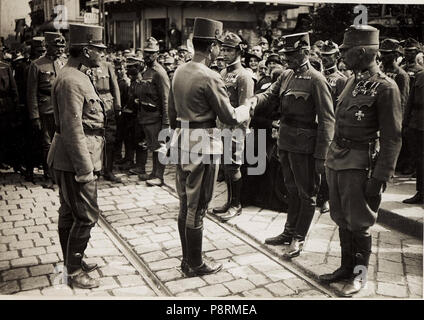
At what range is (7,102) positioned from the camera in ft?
24.9

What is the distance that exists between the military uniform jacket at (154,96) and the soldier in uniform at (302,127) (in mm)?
3039

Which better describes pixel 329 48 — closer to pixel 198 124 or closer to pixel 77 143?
pixel 198 124

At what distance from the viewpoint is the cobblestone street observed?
4.12 m

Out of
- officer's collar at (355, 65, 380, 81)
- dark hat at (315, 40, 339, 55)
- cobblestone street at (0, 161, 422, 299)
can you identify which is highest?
dark hat at (315, 40, 339, 55)

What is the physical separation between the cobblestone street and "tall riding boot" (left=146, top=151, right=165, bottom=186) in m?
0.89

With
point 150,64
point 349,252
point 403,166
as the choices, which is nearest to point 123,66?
point 150,64

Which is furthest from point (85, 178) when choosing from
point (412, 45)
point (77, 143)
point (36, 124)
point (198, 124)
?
point (412, 45)

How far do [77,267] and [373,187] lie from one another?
2.81 metres

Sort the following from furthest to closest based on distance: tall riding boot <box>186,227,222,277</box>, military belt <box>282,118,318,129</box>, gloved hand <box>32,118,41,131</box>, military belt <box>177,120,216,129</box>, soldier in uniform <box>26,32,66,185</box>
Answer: gloved hand <box>32,118,41,131</box>, soldier in uniform <box>26,32,66,185</box>, military belt <box>282,118,318,129</box>, tall riding boot <box>186,227,222,277</box>, military belt <box>177,120,216,129</box>

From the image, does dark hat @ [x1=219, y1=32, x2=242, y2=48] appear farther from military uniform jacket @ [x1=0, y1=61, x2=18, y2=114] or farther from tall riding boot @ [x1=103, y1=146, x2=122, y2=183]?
military uniform jacket @ [x1=0, y1=61, x2=18, y2=114]

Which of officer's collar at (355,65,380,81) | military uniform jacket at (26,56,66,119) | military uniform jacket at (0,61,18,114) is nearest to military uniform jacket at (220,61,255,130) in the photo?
officer's collar at (355,65,380,81)

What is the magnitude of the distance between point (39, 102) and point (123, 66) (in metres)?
2.98

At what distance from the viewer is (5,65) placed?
741 centimetres
